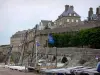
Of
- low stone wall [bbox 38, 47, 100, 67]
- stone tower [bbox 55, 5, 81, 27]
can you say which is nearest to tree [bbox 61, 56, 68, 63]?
low stone wall [bbox 38, 47, 100, 67]

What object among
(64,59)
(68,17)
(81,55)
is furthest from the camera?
(68,17)

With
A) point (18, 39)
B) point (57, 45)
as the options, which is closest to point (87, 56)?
point (57, 45)

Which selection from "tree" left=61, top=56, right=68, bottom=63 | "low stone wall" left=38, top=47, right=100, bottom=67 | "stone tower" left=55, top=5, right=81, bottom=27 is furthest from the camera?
"stone tower" left=55, top=5, right=81, bottom=27

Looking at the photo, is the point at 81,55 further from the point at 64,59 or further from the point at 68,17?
the point at 68,17

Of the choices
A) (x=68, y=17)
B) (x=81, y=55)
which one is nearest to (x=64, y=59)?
(x=81, y=55)

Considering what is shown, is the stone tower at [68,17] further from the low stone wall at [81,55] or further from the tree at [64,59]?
the tree at [64,59]

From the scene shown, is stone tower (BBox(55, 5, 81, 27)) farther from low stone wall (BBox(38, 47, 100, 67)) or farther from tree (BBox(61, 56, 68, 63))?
tree (BBox(61, 56, 68, 63))

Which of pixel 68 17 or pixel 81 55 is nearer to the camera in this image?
pixel 81 55

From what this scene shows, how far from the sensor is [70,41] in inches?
2009

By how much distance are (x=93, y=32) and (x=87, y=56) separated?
6227mm

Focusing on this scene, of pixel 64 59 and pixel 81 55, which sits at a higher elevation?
pixel 81 55

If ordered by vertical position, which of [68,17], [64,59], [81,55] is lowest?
[64,59]

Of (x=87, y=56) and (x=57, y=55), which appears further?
(x=57, y=55)

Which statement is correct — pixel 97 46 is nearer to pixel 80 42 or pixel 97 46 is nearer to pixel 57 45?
pixel 80 42
